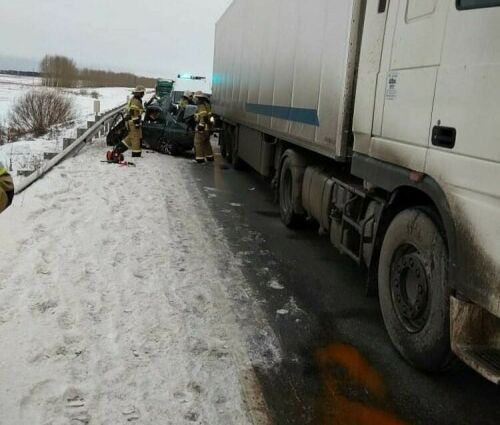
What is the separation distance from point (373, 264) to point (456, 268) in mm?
1319

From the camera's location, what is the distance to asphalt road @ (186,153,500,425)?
3.29m

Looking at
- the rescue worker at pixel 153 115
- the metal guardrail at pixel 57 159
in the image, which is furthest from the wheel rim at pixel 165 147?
the metal guardrail at pixel 57 159

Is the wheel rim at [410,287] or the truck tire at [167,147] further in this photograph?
the truck tire at [167,147]

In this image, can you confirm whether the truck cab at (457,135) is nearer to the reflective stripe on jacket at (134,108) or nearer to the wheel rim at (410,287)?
the wheel rim at (410,287)

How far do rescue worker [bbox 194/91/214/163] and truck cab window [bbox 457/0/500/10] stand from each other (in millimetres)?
11078

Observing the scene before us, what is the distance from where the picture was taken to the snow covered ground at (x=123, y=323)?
10.4 ft

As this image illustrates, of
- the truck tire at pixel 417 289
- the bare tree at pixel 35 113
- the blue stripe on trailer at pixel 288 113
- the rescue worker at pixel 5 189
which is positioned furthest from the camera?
the bare tree at pixel 35 113

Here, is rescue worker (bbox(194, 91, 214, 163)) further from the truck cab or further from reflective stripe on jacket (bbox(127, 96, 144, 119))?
the truck cab

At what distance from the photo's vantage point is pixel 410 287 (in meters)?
3.91

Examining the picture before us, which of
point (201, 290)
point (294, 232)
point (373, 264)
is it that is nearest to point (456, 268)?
point (373, 264)

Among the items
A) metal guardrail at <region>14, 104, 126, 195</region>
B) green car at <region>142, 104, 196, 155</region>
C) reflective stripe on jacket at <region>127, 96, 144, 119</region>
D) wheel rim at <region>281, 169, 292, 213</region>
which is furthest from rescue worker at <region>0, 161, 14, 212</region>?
green car at <region>142, 104, 196, 155</region>

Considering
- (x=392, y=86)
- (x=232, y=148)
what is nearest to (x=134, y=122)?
(x=232, y=148)

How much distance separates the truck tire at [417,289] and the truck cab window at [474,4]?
51.7 inches

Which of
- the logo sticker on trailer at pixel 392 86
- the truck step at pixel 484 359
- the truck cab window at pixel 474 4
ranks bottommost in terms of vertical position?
the truck step at pixel 484 359
